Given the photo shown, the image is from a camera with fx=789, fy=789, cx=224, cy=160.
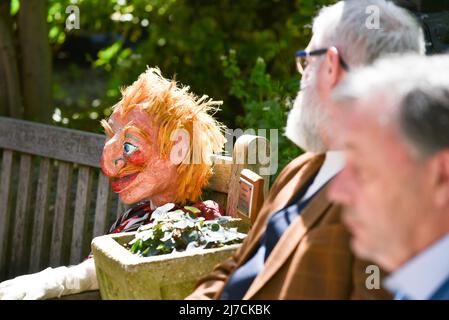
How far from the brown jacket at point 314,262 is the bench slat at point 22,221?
1887 millimetres

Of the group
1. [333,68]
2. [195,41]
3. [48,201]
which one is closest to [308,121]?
[333,68]

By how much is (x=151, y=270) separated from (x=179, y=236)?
222 mm

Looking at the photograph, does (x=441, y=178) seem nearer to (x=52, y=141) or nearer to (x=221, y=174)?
(x=221, y=174)

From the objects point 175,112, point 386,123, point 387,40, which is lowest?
point 175,112

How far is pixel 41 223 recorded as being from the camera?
151 inches

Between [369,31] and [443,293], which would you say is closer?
[443,293]

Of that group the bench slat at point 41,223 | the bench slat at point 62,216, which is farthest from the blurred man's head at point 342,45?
the bench slat at point 41,223

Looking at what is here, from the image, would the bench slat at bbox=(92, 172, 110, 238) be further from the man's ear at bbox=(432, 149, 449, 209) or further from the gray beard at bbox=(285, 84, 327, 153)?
the man's ear at bbox=(432, 149, 449, 209)

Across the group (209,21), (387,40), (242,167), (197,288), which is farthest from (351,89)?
(209,21)

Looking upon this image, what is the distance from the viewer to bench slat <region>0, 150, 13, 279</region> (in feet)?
13.0

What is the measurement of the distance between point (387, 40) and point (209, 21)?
4.25 metres

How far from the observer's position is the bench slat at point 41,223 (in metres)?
3.82

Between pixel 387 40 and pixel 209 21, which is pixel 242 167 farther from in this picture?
pixel 209 21

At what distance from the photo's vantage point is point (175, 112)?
3.02m
